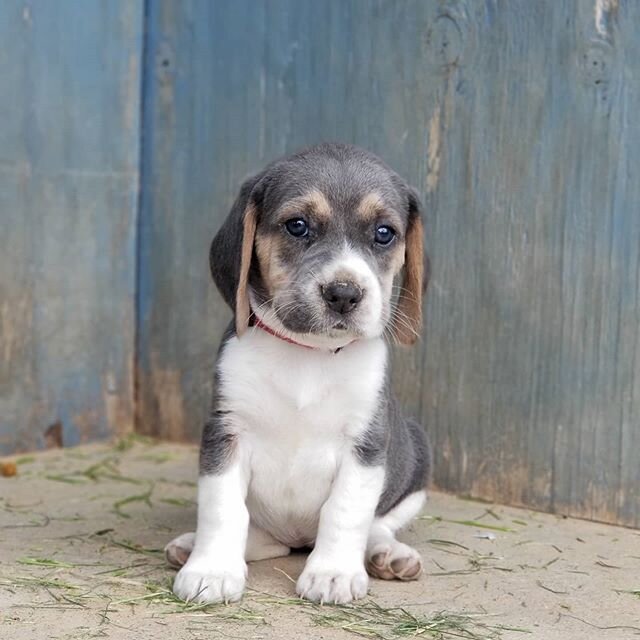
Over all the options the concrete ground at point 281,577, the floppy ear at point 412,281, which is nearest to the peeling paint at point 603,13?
the floppy ear at point 412,281

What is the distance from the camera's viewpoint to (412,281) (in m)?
6.25

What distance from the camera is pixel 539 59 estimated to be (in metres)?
7.21

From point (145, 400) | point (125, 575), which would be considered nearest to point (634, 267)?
point (125, 575)

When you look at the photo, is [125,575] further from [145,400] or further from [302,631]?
[145,400]

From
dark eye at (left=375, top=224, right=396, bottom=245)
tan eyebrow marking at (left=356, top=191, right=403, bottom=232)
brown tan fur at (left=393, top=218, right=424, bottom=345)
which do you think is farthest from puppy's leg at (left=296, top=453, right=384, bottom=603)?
tan eyebrow marking at (left=356, top=191, right=403, bottom=232)

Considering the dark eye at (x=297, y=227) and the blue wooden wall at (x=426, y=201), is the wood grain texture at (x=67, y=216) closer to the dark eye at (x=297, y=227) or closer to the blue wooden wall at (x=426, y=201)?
the blue wooden wall at (x=426, y=201)

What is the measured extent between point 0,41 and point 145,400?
2.81m

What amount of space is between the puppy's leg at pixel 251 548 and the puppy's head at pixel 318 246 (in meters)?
1.08

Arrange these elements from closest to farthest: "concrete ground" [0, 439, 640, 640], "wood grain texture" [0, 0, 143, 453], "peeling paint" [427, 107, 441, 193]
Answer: "concrete ground" [0, 439, 640, 640]
"peeling paint" [427, 107, 441, 193]
"wood grain texture" [0, 0, 143, 453]

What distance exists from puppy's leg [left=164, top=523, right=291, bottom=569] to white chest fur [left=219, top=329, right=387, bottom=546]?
345 millimetres

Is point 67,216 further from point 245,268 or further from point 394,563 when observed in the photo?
point 394,563

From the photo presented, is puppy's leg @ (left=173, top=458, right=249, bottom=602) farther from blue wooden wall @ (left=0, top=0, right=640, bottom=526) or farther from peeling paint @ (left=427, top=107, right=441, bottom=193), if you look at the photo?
peeling paint @ (left=427, top=107, right=441, bottom=193)

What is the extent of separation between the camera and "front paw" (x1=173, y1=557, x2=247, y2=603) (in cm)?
541

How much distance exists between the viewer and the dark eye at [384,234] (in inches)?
228
